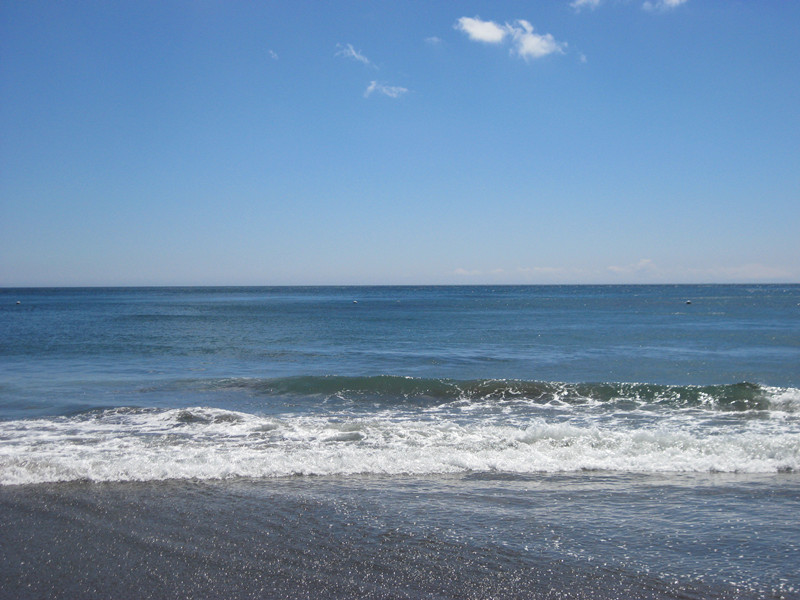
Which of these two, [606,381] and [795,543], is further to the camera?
[606,381]

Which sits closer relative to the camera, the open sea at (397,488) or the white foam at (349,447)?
the open sea at (397,488)

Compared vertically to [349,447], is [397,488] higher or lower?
higher

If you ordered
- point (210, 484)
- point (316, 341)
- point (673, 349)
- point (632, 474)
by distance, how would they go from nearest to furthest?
point (210, 484), point (632, 474), point (673, 349), point (316, 341)

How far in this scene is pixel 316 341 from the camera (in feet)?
110

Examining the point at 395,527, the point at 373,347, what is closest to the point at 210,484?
the point at 395,527

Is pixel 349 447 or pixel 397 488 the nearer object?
pixel 397 488

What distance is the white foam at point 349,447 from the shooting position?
8.94 meters

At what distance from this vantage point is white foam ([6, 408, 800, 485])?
8938mm

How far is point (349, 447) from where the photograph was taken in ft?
34.6

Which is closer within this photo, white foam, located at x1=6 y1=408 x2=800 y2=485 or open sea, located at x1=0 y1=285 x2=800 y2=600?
open sea, located at x1=0 y1=285 x2=800 y2=600

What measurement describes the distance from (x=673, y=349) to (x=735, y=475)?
21.7 meters

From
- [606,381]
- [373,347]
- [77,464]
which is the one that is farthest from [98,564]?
[373,347]

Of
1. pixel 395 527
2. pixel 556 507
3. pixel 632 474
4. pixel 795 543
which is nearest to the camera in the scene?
pixel 795 543

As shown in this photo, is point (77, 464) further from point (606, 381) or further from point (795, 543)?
point (606, 381)
